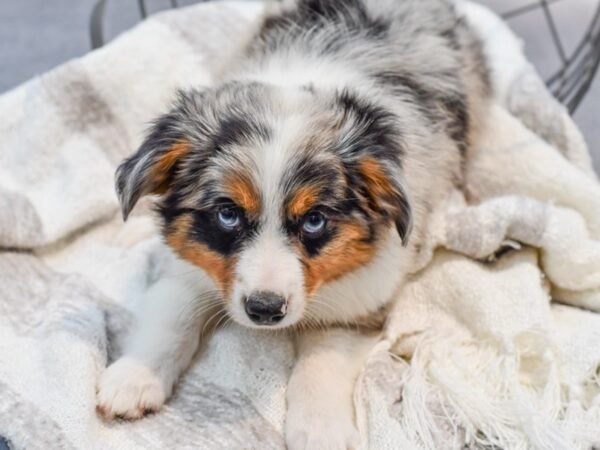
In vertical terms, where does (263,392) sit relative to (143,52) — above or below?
below

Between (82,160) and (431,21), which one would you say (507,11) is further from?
(82,160)


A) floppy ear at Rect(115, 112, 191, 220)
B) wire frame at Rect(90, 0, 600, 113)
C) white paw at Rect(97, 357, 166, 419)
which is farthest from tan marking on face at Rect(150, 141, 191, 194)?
wire frame at Rect(90, 0, 600, 113)

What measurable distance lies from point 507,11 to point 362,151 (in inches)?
125

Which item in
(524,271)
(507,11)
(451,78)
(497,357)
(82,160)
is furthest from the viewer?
(507,11)

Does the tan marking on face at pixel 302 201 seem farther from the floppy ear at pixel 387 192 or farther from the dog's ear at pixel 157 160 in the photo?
the dog's ear at pixel 157 160

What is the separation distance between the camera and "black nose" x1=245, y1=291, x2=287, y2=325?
1874 millimetres

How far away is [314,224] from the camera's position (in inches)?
78.1

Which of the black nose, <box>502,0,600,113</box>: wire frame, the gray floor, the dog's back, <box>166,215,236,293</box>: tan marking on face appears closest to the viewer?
the black nose

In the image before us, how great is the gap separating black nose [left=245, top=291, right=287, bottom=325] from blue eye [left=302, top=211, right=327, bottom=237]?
0.20 meters

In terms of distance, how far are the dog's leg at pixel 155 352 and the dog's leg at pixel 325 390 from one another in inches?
14.0

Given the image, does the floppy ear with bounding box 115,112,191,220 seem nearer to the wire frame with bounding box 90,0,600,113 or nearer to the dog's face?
the dog's face

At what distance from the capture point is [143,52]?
337 cm

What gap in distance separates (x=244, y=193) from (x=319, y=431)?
27.6 inches

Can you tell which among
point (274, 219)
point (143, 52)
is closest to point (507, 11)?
point (143, 52)
